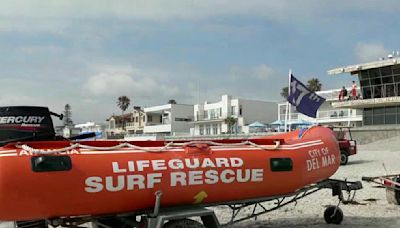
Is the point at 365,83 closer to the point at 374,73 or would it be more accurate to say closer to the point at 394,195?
the point at 374,73

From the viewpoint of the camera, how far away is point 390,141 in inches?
1524

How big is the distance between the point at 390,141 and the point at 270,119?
160 ft

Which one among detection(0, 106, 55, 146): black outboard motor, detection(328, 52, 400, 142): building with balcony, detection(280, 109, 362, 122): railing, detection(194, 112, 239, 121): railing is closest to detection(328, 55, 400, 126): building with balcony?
detection(328, 52, 400, 142): building with balcony

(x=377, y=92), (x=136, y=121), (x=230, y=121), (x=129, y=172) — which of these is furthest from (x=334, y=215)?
(x=136, y=121)

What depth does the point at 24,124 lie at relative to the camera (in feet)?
20.7

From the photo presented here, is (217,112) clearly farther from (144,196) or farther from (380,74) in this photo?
(144,196)

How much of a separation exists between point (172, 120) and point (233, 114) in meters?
15.5

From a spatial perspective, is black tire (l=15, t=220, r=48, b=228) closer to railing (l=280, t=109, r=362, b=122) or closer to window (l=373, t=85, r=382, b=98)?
window (l=373, t=85, r=382, b=98)

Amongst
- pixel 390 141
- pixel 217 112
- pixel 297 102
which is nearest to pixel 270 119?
pixel 217 112

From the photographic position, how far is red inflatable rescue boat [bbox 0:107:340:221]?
5.30 m

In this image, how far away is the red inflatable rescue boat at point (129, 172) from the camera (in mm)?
5301

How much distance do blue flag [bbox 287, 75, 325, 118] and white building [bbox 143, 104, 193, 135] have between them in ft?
230

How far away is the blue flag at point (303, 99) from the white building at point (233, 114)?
5959 cm

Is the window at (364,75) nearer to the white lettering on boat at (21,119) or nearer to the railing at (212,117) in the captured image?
the railing at (212,117)
